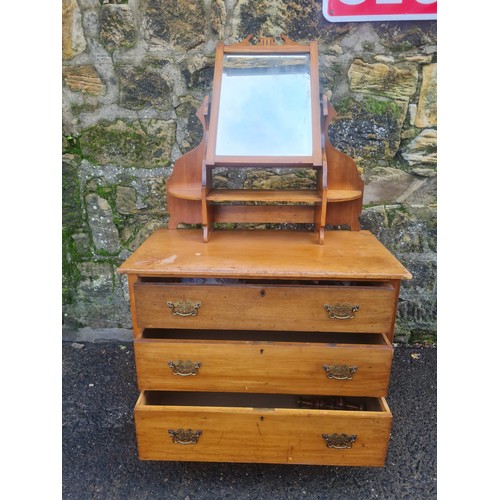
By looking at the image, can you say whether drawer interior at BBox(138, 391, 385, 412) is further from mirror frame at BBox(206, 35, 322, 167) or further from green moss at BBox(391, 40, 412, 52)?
green moss at BBox(391, 40, 412, 52)

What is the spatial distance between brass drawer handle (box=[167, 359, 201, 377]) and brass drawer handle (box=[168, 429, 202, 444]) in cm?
23

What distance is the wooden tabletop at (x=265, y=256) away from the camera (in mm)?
1454

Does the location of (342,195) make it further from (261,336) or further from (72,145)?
(72,145)

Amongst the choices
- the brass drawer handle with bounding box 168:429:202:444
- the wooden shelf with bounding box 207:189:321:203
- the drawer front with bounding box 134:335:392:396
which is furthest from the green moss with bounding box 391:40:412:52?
the brass drawer handle with bounding box 168:429:202:444

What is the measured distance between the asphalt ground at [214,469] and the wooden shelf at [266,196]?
1215mm

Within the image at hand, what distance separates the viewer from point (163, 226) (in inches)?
92.7

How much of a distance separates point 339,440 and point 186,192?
4.11 ft

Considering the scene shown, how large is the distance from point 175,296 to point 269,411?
0.59 m

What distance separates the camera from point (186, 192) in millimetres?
1854

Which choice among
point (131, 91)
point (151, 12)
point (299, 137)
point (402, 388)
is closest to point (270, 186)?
point (299, 137)

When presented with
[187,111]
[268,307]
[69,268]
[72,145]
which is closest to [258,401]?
[268,307]

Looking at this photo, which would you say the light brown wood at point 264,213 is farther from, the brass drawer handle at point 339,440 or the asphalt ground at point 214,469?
the asphalt ground at point 214,469

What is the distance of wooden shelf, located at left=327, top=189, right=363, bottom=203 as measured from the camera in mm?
1796

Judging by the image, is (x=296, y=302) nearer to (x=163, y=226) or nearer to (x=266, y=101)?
(x=266, y=101)
